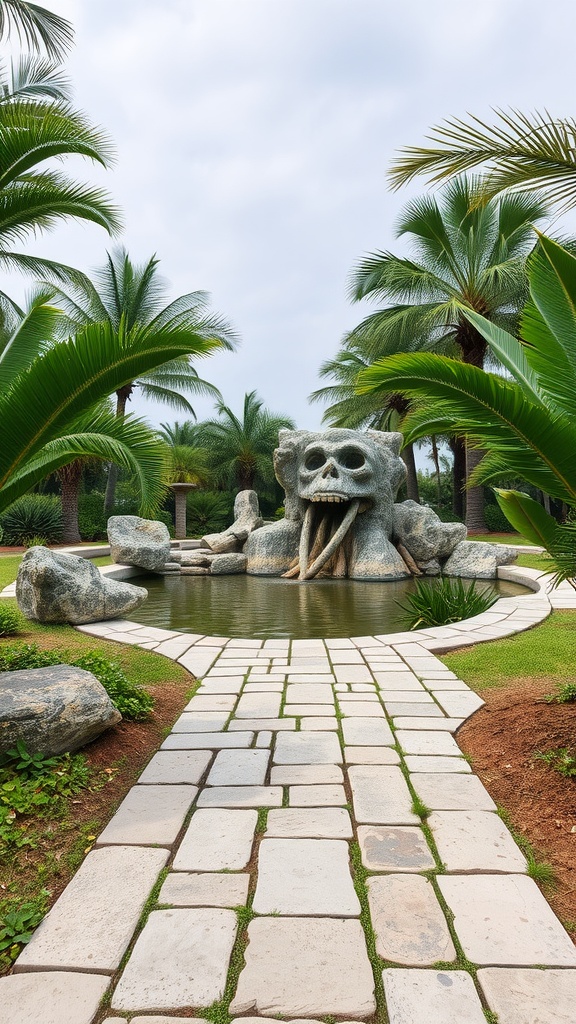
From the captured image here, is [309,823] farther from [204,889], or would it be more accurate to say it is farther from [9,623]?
[9,623]

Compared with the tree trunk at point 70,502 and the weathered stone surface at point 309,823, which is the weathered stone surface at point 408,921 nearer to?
the weathered stone surface at point 309,823

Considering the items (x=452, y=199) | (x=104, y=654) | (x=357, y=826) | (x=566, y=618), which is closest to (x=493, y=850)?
(x=357, y=826)

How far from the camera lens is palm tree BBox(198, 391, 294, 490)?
85.5 ft

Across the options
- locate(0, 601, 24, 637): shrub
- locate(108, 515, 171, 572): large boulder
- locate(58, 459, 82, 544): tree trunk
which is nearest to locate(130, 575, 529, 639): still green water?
locate(108, 515, 171, 572): large boulder

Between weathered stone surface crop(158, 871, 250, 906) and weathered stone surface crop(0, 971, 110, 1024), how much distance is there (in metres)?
0.37

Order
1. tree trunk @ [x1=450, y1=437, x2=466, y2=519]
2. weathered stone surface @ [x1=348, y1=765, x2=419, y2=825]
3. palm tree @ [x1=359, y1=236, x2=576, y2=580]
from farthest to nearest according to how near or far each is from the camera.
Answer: tree trunk @ [x1=450, y1=437, x2=466, y2=519] < palm tree @ [x1=359, y1=236, x2=576, y2=580] < weathered stone surface @ [x1=348, y1=765, x2=419, y2=825]

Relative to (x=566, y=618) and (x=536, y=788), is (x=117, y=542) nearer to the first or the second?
(x=566, y=618)

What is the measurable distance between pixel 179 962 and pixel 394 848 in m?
0.94

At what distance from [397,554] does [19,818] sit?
8.95 metres

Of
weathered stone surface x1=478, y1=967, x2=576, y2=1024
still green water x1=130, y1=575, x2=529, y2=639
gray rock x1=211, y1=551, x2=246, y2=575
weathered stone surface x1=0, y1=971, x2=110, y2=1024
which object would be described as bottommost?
weathered stone surface x1=0, y1=971, x2=110, y2=1024

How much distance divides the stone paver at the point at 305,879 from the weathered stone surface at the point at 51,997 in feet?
1.83

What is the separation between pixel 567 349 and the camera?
3.06 m

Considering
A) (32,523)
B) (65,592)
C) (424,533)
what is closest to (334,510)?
(424,533)

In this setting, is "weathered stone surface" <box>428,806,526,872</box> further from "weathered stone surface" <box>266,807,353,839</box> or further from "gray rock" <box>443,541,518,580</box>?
"gray rock" <box>443,541,518,580</box>
